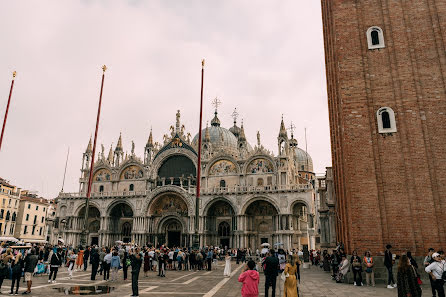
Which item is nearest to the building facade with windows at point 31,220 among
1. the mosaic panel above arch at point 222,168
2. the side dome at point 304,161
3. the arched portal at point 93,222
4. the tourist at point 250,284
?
the arched portal at point 93,222

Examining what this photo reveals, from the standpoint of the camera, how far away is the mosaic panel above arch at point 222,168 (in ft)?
136

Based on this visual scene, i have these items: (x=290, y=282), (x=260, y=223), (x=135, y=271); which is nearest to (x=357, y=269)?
(x=290, y=282)

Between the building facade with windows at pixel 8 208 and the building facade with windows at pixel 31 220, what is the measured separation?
3.51ft

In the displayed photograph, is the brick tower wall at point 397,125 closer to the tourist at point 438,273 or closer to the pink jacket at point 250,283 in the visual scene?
the tourist at point 438,273

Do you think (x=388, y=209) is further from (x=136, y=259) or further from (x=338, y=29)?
(x=136, y=259)

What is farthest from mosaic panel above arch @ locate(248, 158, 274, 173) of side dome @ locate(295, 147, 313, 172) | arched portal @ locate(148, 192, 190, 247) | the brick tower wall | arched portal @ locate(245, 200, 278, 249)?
side dome @ locate(295, 147, 313, 172)

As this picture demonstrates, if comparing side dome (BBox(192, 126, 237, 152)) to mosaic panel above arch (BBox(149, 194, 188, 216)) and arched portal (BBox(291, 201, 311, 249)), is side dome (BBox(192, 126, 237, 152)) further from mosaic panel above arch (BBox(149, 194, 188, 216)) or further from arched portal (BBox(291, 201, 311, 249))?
arched portal (BBox(291, 201, 311, 249))

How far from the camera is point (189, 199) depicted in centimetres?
4019

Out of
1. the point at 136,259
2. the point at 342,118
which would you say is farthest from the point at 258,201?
the point at 136,259

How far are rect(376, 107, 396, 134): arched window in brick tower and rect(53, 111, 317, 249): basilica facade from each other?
21.2 metres

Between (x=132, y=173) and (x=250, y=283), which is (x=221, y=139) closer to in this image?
(x=132, y=173)

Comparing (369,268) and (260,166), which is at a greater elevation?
(260,166)

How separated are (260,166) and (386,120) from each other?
81.6 feet

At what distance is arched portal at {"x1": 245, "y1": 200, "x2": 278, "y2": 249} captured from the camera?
3791cm
